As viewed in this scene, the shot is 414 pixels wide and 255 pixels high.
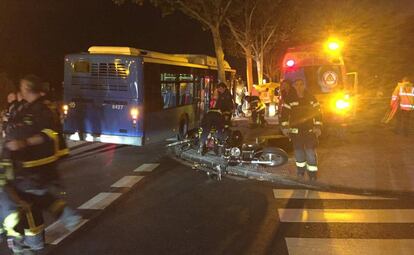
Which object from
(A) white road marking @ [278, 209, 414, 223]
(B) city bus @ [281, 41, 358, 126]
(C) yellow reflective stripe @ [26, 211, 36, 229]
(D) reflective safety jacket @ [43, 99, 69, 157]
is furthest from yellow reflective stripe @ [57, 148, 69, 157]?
(B) city bus @ [281, 41, 358, 126]

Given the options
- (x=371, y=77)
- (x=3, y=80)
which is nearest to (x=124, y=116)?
(x=3, y=80)

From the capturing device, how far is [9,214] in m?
5.30

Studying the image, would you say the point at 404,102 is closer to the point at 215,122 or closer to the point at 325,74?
the point at 325,74

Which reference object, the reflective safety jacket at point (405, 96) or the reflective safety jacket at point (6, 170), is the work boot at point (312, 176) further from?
the reflective safety jacket at point (405, 96)

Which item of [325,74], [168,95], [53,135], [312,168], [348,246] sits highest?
[325,74]

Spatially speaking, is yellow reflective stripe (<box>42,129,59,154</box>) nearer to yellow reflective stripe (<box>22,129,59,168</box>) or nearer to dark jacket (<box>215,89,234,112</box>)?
yellow reflective stripe (<box>22,129,59,168</box>)

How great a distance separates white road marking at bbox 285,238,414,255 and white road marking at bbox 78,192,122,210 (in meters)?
3.21

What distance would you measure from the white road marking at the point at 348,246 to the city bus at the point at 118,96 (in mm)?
8230

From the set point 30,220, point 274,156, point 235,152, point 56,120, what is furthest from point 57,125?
point 274,156

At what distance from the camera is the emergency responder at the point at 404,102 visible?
16.2 meters

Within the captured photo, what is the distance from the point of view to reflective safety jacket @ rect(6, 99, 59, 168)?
17.1ft

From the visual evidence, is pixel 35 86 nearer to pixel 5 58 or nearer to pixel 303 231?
pixel 303 231

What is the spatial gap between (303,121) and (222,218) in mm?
2958

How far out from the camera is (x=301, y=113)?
9.54 metres
